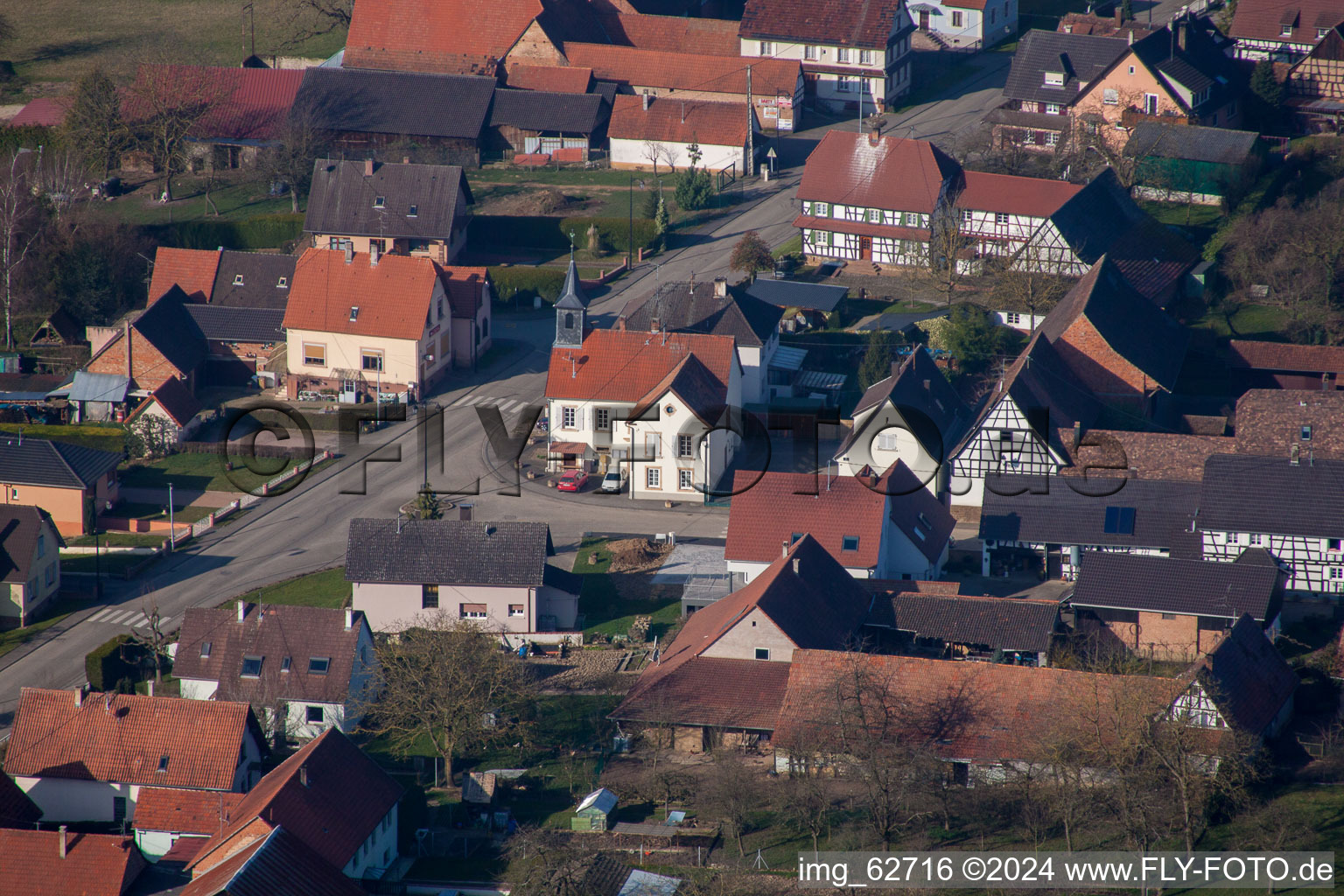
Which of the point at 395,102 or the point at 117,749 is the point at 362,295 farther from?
the point at 117,749

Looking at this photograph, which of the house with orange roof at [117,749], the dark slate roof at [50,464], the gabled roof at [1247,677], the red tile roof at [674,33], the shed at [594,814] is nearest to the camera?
the shed at [594,814]

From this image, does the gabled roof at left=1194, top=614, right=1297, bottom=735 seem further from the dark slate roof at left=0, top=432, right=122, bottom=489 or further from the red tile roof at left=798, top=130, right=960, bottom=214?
the dark slate roof at left=0, top=432, right=122, bottom=489

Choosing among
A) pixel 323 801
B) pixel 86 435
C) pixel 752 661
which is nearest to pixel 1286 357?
pixel 752 661

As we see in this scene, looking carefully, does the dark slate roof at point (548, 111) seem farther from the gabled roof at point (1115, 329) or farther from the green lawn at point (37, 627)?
the green lawn at point (37, 627)

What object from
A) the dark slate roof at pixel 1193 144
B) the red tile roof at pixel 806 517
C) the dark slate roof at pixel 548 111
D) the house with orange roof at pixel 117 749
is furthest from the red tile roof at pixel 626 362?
the dark slate roof at pixel 548 111

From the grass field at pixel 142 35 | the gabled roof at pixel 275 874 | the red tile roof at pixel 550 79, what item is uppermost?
the grass field at pixel 142 35

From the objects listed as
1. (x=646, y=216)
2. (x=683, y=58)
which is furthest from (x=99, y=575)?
(x=683, y=58)

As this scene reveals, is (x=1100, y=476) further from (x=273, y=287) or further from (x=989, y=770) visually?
(x=273, y=287)

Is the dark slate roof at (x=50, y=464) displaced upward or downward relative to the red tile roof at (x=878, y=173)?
downward
